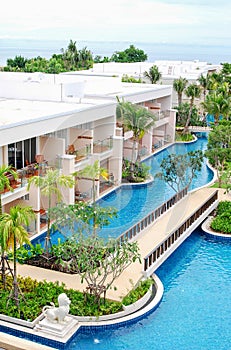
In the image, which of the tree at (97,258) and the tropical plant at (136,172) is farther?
the tropical plant at (136,172)

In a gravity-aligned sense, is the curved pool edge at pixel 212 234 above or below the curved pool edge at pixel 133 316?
above

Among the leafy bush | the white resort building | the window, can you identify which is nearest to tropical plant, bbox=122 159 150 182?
the white resort building

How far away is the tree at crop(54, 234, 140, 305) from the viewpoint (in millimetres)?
17109

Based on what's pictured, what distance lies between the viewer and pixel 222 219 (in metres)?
26.2

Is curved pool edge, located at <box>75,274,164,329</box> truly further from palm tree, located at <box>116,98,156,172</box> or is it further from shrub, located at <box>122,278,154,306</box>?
palm tree, located at <box>116,98,156,172</box>

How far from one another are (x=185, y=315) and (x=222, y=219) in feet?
31.2

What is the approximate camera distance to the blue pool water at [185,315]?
15.9 m

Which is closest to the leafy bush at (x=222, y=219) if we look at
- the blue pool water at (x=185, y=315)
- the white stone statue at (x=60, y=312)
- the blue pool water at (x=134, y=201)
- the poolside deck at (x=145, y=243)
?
the poolside deck at (x=145, y=243)

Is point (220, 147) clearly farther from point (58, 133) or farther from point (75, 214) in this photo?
point (75, 214)

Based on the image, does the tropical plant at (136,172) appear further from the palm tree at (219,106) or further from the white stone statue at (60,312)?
the white stone statue at (60,312)

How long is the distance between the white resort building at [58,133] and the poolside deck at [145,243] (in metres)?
4.26

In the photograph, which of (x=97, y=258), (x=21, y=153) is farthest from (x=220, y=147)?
(x=97, y=258)

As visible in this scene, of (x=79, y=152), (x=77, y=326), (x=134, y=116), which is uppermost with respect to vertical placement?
(x=134, y=116)

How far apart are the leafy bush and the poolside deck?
0.98m
